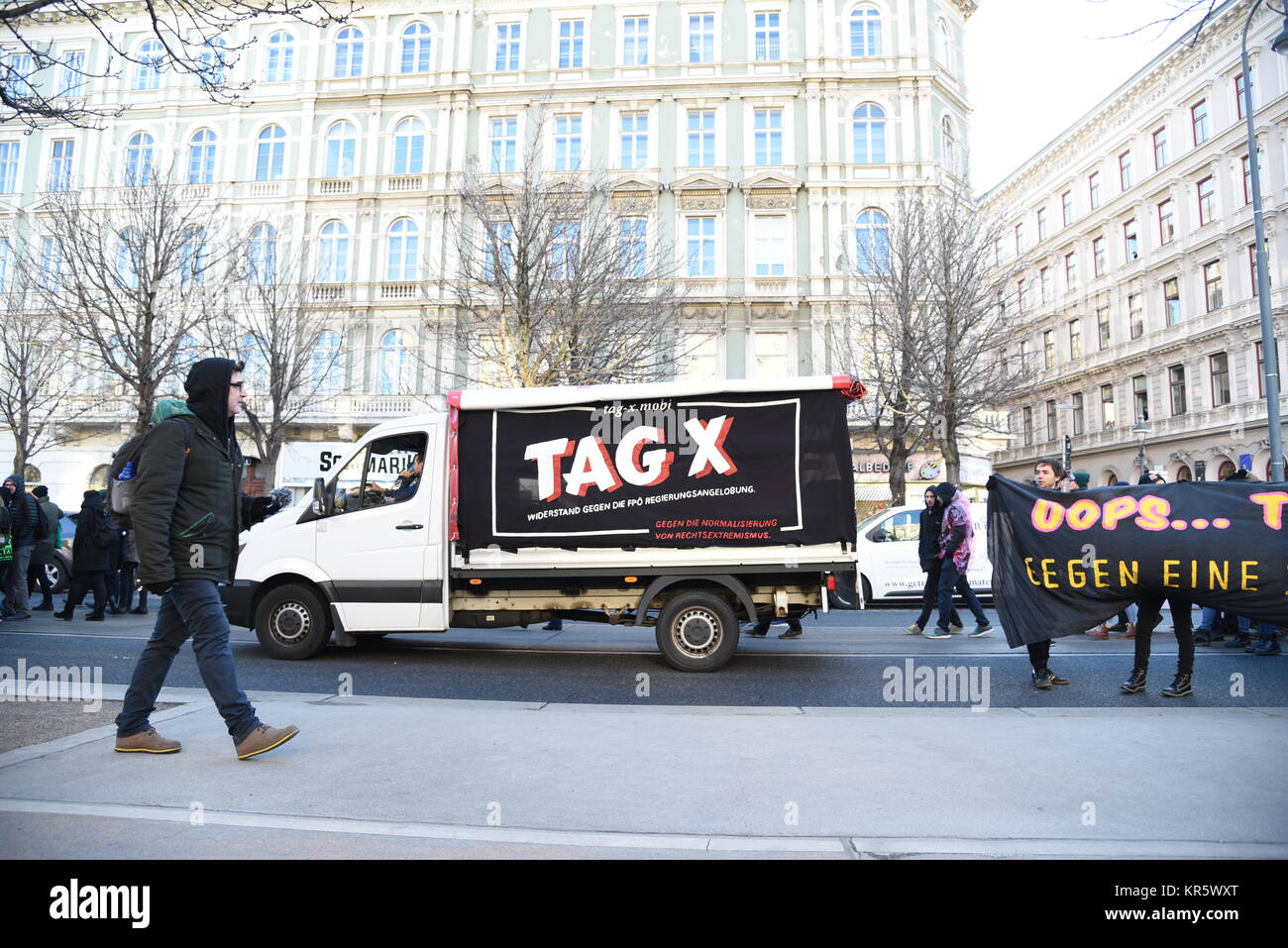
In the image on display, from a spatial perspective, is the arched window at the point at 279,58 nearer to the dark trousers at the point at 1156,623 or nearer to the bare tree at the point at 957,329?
the bare tree at the point at 957,329

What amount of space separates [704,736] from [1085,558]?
399cm

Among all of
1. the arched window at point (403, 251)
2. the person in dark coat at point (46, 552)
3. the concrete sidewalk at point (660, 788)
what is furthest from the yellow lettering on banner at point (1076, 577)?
the arched window at point (403, 251)

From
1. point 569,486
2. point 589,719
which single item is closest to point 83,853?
point 589,719

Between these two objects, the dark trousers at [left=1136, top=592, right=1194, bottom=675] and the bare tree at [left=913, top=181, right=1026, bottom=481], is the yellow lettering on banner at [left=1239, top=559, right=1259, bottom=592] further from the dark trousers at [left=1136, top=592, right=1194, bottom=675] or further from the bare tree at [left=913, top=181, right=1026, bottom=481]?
the bare tree at [left=913, top=181, right=1026, bottom=481]

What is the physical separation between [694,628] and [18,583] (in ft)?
34.9

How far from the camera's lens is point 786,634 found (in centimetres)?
1012

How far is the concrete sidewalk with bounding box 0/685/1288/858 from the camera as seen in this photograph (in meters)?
3.24

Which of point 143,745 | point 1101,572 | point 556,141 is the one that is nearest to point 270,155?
point 556,141

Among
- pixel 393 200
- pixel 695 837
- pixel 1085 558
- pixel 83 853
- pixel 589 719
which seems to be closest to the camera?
pixel 83 853

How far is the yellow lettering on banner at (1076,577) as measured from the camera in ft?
22.6

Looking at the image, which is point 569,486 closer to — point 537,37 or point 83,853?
point 83,853

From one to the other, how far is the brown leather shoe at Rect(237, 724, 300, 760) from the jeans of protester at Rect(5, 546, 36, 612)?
409 inches

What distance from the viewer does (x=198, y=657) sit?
14.0 feet

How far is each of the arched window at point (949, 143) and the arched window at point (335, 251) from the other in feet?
76.7
